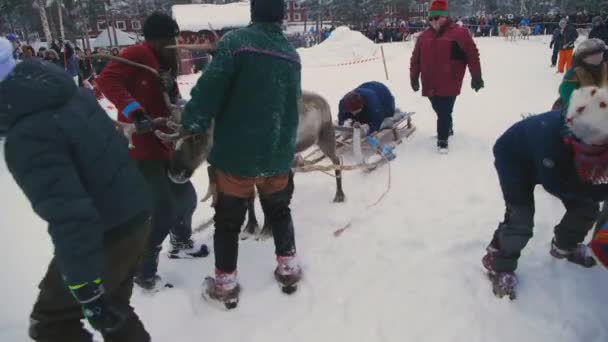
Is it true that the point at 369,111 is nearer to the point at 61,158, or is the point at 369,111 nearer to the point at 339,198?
the point at 339,198

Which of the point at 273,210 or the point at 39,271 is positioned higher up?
the point at 273,210

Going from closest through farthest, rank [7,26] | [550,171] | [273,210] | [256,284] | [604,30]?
[550,171] → [273,210] → [256,284] → [604,30] → [7,26]

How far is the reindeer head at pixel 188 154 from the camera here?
2406mm

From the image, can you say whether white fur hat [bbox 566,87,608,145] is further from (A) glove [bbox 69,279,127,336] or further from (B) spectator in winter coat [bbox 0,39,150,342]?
(A) glove [bbox 69,279,127,336]

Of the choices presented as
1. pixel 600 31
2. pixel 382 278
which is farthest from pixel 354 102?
pixel 600 31

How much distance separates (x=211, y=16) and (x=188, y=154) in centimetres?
2137

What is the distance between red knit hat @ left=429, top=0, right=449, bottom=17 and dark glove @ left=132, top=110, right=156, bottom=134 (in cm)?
383

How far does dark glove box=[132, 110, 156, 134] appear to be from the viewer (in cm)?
242

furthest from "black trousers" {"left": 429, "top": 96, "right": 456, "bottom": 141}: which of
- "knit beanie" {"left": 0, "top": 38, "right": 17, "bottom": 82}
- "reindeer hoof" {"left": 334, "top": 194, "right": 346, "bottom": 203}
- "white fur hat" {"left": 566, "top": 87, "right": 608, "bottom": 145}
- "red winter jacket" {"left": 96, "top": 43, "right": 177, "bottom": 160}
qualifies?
"knit beanie" {"left": 0, "top": 38, "right": 17, "bottom": 82}

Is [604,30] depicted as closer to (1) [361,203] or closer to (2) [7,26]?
(1) [361,203]

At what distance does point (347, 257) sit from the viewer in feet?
10.3

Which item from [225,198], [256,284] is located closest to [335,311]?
[256,284]

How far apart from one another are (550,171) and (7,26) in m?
61.1

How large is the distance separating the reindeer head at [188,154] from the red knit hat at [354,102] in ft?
9.82
